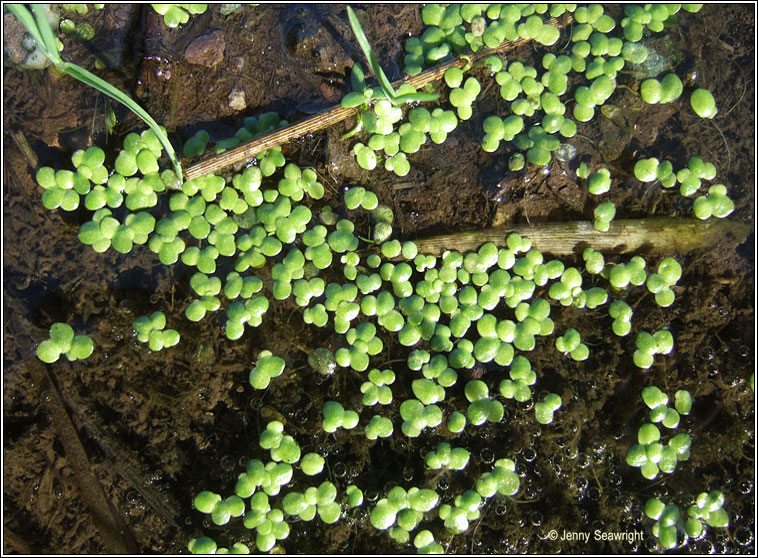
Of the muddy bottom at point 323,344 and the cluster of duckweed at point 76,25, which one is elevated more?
the cluster of duckweed at point 76,25

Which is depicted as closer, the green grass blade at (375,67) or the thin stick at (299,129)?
the green grass blade at (375,67)

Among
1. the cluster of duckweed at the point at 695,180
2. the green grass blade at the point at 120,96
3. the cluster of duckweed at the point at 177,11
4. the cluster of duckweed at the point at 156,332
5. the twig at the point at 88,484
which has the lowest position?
the twig at the point at 88,484

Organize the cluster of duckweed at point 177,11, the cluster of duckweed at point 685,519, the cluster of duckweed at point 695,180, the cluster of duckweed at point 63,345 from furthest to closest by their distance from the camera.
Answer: the cluster of duckweed at point 177,11, the cluster of duckweed at point 695,180, the cluster of duckweed at point 63,345, the cluster of duckweed at point 685,519

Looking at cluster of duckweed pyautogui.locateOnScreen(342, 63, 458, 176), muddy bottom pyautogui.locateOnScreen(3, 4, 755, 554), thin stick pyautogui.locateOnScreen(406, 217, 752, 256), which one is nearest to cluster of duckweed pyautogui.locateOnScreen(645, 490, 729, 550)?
muddy bottom pyautogui.locateOnScreen(3, 4, 755, 554)

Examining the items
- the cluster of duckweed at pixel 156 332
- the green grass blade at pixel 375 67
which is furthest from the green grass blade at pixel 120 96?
the green grass blade at pixel 375 67

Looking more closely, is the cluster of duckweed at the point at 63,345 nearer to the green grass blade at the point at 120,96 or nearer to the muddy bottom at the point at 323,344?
the muddy bottom at the point at 323,344

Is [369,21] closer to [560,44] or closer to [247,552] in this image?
[560,44]

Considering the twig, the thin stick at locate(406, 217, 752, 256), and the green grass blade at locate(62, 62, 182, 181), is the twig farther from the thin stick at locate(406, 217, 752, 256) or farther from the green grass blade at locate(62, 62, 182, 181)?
the thin stick at locate(406, 217, 752, 256)

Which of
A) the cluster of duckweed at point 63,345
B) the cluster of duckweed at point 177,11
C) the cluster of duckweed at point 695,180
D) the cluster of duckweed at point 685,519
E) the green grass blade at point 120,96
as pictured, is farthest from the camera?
the cluster of duckweed at point 177,11
